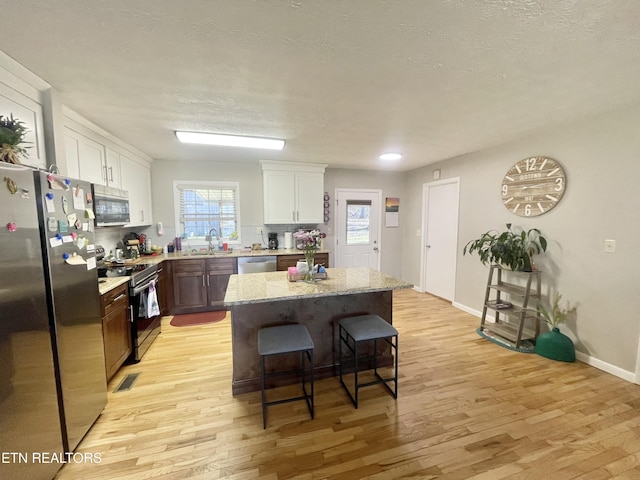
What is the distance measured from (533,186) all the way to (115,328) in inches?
180

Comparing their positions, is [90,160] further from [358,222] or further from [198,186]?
[358,222]

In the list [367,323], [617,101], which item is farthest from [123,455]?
[617,101]

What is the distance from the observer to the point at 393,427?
185 cm

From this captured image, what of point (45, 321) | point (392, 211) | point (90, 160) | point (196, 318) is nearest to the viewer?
point (45, 321)

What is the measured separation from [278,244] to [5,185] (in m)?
3.67

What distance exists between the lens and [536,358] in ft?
8.95

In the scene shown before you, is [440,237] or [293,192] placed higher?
[293,192]

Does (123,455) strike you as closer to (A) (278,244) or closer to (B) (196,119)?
(B) (196,119)

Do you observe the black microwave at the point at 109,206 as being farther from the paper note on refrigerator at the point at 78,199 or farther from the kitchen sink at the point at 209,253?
the kitchen sink at the point at 209,253

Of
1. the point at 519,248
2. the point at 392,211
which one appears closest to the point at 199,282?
the point at 392,211

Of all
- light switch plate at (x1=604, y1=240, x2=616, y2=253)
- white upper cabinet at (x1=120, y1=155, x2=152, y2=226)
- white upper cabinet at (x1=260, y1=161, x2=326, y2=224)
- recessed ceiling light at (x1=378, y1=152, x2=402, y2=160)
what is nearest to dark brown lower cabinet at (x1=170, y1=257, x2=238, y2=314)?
white upper cabinet at (x1=120, y1=155, x2=152, y2=226)

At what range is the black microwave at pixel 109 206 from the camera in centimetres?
246

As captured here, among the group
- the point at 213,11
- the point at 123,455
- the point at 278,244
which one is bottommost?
the point at 123,455

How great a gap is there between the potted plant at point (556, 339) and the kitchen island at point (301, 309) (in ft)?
5.68
